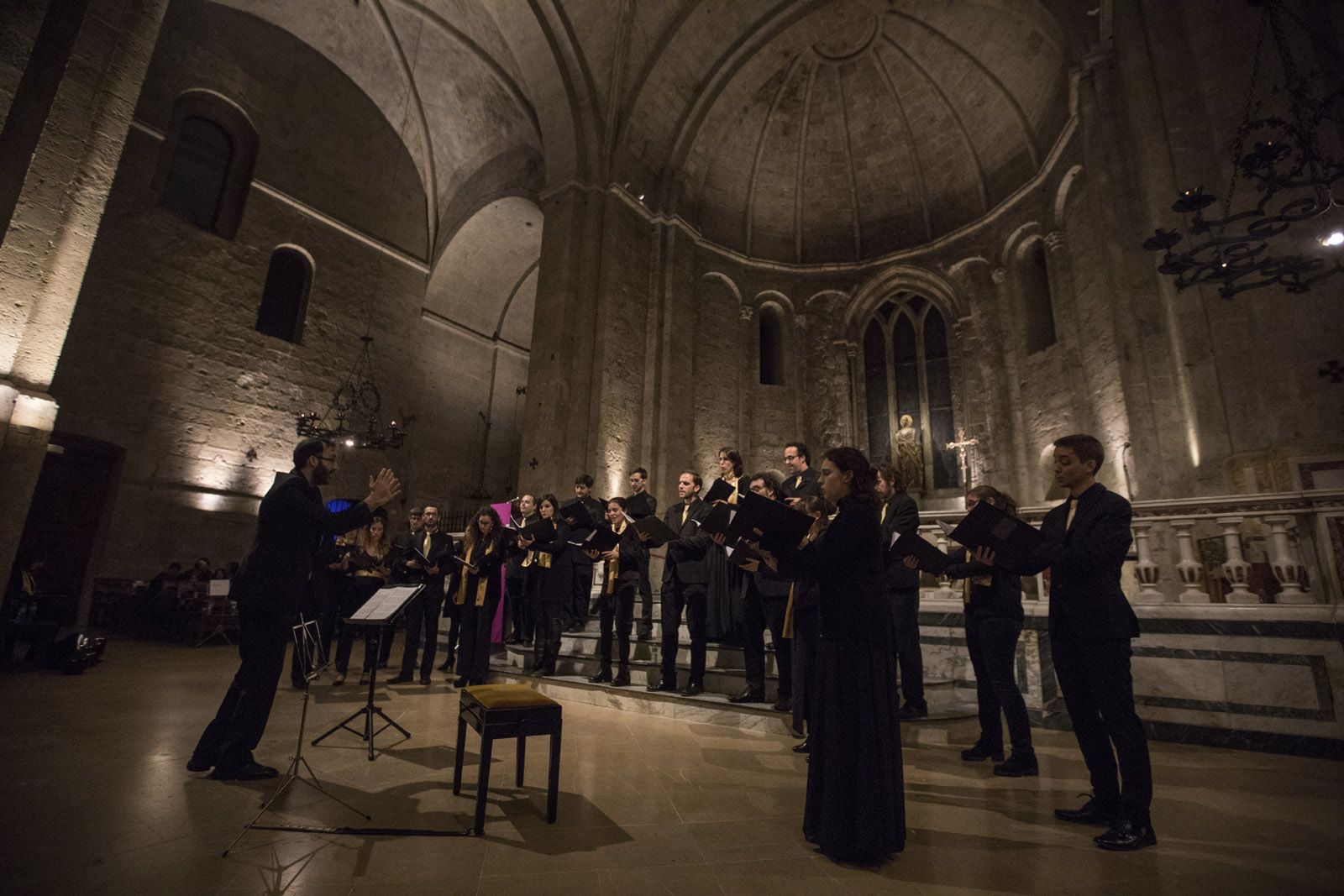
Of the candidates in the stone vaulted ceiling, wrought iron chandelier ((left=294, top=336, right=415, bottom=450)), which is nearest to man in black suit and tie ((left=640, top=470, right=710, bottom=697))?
wrought iron chandelier ((left=294, top=336, right=415, bottom=450))

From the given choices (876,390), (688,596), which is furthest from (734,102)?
(688,596)

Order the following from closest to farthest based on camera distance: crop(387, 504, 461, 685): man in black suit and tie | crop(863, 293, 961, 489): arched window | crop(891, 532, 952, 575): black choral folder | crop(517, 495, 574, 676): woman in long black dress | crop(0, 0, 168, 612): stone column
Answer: crop(891, 532, 952, 575): black choral folder
crop(0, 0, 168, 612): stone column
crop(517, 495, 574, 676): woman in long black dress
crop(387, 504, 461, 685): man in black suit and tie
crop(863, 293, 961, 489): arched window

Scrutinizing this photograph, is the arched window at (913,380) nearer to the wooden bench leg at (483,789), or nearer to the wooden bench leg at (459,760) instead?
the wooden bench leg at (459,760)

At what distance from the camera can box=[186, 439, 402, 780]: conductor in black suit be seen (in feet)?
10.9

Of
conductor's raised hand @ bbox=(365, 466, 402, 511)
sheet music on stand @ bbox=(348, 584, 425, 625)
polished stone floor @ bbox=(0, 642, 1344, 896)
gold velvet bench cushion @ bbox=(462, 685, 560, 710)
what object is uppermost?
conductor's raised hand @ bbox=(365, 466, 402, 511)

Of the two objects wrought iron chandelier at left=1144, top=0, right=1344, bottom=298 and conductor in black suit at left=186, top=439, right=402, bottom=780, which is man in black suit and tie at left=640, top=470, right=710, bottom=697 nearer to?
conductor in black suit at left=186, top=439, right=402, bottom=780

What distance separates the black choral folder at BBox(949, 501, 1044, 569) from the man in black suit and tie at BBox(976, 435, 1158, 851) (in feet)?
0.20

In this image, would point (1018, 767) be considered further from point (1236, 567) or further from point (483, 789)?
point (483, 789)

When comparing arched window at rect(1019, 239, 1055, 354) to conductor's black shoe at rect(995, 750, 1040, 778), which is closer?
conductor's black shoe at rect(995, 750, 1040, 778)

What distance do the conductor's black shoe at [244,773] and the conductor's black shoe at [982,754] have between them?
4.27 meters

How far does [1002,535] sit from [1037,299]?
44.1 feet

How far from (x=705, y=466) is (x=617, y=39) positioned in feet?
32.2

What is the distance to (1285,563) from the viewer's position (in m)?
4.73

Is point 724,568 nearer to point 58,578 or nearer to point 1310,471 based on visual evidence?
point 1310,471
